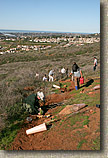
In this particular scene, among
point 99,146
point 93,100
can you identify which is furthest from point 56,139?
point 93,100

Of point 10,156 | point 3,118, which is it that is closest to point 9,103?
point 3,118

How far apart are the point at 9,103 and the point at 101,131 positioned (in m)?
4.53

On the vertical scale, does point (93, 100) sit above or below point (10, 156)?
above

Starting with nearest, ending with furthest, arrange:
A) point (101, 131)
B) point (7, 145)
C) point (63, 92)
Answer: point (101, 131) → point (7, 145) → point (63, 92)

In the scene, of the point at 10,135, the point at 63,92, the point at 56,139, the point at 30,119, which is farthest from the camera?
the point at 63,92

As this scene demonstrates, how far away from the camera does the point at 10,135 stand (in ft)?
16.6

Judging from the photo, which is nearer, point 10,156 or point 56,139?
point 10,156

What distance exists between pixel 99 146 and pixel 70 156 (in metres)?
0.74

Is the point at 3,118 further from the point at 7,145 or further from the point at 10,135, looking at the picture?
the point at 7,145

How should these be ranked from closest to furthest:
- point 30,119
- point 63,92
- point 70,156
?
point 70,156, point 30,119, point 63,92

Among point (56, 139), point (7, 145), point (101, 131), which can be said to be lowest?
point (7, 145)

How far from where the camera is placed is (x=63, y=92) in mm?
8570

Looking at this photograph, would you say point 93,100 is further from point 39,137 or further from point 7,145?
point 7,145

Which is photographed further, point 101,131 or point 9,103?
point 9,103
